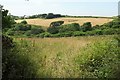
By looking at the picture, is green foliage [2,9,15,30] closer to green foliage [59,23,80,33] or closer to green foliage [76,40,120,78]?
green foliage [76,40,120,78]

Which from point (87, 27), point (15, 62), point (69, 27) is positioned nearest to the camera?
point (15, 62)

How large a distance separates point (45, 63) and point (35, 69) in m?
0.90

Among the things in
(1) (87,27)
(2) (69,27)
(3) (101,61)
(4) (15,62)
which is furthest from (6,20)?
(2) (69,27)

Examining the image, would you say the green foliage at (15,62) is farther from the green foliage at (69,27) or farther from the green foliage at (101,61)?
the green foliage at (69,27)

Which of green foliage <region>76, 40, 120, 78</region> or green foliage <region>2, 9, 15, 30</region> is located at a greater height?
green foliage <region>2, 9, 15, 30</region>

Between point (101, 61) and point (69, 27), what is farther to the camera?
point (69, 27)

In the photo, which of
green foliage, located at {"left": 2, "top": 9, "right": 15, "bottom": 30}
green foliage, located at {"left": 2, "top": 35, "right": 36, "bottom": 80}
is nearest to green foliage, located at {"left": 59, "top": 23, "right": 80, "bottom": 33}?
green foliage, located at {"left": 2, "top": 9, "right": 15, "bottom": 30}

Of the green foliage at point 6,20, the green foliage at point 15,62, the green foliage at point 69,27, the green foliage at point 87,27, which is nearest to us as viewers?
the green foliage at point 15,62

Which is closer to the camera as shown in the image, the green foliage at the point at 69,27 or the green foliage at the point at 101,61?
the green foliage at the point at 101,61

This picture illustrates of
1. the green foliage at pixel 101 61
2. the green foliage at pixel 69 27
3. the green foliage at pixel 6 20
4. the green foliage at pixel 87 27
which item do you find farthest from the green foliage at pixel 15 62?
the green foliage at pixel 87 27

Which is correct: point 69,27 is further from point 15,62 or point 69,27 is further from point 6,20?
point 15,62

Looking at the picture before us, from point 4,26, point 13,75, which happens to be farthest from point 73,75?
point 4,26

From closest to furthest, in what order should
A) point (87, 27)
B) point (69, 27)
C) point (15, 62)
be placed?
point (15, 62) < point (87, 27) < point (69, 27)

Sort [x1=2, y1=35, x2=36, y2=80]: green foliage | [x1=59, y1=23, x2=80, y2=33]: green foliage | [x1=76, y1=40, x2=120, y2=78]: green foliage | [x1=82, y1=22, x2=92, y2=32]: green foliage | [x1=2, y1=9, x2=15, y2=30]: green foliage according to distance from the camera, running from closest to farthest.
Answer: [x1=2, y1=35, x2=36, y2=80]: green foliage
[x1=76, y1=40, x2=120, y2=78]: green foliage
[x1=2, y1=9, x2=15, y2=30]: green foliage
[x1=82, y1=22, x2=92, y2=32]: green foliage
[x1=59, y1=23, x2=80, y2=33]: green foliage
